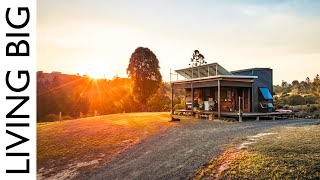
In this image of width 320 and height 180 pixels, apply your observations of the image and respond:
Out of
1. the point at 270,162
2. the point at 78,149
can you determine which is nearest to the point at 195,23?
the point at 78,149

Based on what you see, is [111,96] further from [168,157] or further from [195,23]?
[168,157]

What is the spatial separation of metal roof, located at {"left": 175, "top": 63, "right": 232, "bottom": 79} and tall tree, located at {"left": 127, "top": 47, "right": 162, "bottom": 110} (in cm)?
912

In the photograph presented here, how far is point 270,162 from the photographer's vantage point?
8.41m

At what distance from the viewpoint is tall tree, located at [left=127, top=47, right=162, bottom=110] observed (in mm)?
39656

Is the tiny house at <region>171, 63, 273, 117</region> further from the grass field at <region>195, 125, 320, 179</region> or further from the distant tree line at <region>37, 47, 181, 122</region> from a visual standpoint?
the distant tree line at <region>37, 47, 181, 122</region>

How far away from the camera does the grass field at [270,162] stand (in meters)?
7.57

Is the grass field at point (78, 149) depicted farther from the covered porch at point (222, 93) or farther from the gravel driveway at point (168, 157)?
the covered porch at point (222, 93)

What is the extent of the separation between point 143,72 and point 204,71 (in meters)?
14.4

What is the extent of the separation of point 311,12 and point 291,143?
10.4m

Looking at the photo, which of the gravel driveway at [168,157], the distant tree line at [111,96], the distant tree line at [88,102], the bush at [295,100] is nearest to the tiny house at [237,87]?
the gravel driveway at [168,157]

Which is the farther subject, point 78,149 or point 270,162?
point 78,149

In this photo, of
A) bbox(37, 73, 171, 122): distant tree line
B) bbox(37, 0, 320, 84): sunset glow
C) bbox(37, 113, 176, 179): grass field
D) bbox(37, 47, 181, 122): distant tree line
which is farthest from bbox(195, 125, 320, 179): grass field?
bbox(37, 73, 171, 122): distant tree line

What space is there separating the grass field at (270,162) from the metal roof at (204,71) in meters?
13.8

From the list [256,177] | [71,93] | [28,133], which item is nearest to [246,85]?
[256,177]
